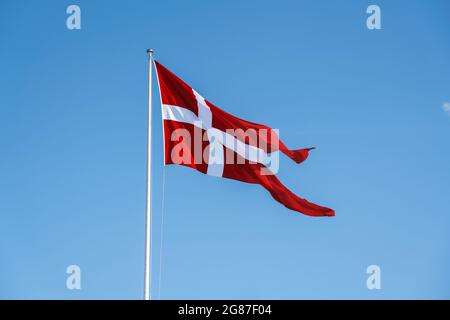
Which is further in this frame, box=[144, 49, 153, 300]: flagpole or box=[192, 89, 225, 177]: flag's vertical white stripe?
box=[192, 89, 225, 177]: flag's vertical white stripe

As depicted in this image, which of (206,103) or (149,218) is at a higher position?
(206,103)

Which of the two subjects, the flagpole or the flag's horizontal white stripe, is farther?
the flag's horizontal white stripe

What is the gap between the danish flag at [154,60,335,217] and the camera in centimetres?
2306

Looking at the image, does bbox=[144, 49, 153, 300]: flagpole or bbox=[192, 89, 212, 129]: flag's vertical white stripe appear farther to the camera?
bbox=[192, 89, 212, 129]: flag's vertical white stripe

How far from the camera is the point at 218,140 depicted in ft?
77.9

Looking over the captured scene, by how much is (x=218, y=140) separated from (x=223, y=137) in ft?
0.70

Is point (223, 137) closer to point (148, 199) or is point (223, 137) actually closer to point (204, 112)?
point (204, 112)
